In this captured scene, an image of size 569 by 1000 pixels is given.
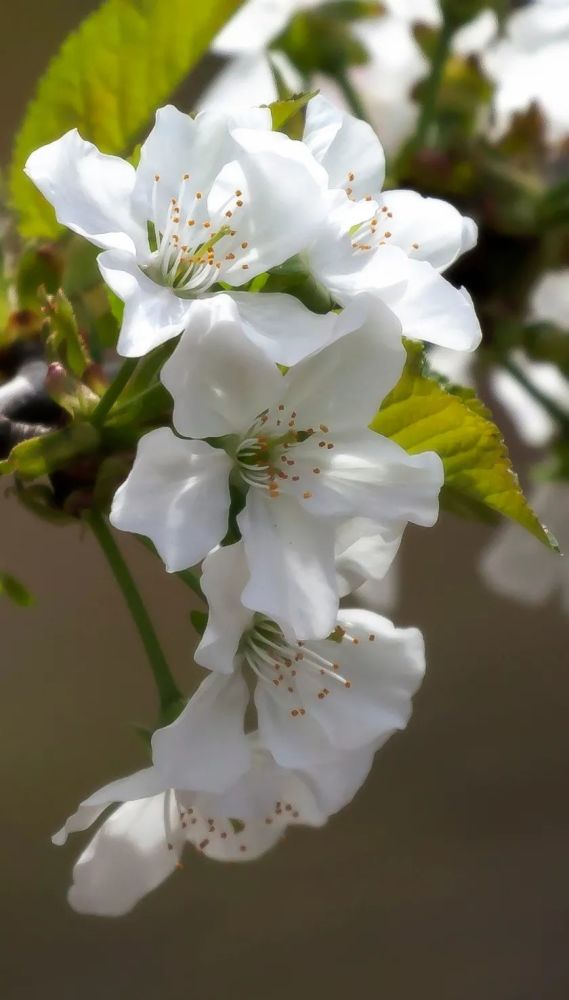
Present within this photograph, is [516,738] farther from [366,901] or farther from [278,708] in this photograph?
[278,708]

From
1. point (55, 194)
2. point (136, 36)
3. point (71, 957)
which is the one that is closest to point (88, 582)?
point (71, 957)

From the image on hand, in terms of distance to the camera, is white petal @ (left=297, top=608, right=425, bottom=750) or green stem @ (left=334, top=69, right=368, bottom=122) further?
green stem @ (left=334, top=69, right=368, bottom=122)

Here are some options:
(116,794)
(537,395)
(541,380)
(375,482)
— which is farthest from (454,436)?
(541,380)

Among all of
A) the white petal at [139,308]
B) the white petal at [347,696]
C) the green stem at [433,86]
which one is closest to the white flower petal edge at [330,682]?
the white petal at [347,696]

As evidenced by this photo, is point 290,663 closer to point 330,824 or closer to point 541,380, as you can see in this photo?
point 541,380

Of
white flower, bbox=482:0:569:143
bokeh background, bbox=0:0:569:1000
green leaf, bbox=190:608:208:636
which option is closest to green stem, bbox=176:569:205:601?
green leaf, bbox=190:608:208:636

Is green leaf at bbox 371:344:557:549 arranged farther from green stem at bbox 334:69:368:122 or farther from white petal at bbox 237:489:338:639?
green stem at bbox 334:69:368:122
